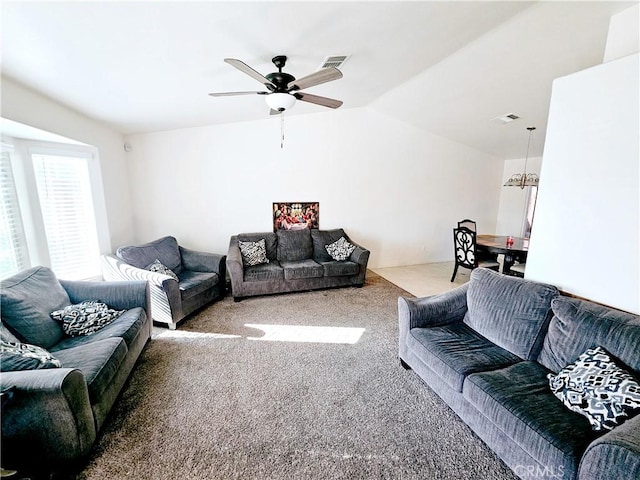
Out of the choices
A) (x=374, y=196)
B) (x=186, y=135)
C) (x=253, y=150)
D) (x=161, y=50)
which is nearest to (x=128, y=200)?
(x=186, y=135)

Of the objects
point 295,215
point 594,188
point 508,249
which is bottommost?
point 508,249

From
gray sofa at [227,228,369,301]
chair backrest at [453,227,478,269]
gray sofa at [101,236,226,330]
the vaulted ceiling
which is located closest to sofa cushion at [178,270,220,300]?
gray sofa at [101,236,226,330]

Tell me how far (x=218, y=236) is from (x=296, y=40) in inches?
128

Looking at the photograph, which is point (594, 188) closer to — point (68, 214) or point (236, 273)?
point (236, 273)

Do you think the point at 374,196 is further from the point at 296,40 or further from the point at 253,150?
the point at 296,40

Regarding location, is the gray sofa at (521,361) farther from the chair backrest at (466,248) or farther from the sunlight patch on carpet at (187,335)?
the chair backrest at (466,248)

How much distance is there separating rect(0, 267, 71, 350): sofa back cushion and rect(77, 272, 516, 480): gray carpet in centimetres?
70

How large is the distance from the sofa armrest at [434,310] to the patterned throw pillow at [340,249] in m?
2.16

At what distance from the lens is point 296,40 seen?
7.42 feet

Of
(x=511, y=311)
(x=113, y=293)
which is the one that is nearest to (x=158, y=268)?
(x=113, y=293)

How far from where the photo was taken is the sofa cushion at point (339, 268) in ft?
13.9

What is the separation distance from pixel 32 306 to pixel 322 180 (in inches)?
155

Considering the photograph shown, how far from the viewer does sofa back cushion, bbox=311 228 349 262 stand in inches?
185

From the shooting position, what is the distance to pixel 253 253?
13.9 ft
